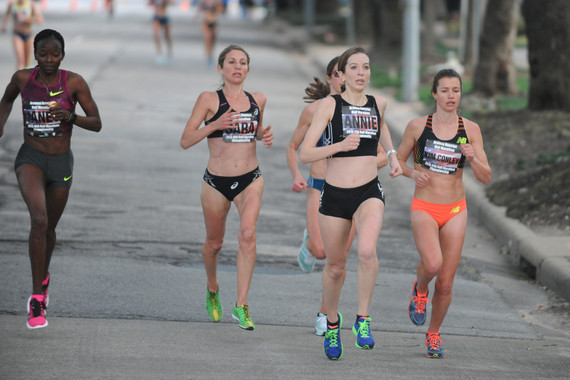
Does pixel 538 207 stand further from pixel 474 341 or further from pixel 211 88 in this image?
pixel 211 88

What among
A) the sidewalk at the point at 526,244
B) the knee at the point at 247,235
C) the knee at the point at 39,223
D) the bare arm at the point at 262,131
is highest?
the bare arm at the point at 262,131

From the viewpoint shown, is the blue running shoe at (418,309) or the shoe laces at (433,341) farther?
the blue running shoe at (418,309)

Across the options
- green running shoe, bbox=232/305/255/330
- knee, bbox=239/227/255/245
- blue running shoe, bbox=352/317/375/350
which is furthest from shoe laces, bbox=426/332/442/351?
knee, bbox=239/227/255/245

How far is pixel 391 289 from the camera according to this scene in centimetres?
973

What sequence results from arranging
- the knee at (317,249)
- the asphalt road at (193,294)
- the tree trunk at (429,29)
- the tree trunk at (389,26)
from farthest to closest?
the tree trunk at (389,26), the tree trunk at (429,29), the knee at (317,249), the asphalt road at (193,294)

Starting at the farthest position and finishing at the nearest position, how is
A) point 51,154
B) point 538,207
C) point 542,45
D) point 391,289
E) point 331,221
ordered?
point 542,45, point 538,207, point 391,289, point 51,154, point 331,221

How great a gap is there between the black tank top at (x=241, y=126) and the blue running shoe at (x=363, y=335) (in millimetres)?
1698

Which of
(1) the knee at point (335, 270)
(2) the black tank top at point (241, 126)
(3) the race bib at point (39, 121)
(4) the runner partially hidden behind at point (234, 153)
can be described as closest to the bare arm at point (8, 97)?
(3) the race bib at point (39, 121)

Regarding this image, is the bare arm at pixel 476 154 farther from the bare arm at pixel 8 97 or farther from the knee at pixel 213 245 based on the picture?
the bare arm at pixel 8 97

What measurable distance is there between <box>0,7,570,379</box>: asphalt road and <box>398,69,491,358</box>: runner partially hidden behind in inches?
20.0

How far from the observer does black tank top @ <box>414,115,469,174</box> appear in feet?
24.3

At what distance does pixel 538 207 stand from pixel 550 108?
5.71 metres

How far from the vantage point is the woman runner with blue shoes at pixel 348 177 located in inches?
279

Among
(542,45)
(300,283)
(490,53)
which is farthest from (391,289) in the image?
(490,53)
